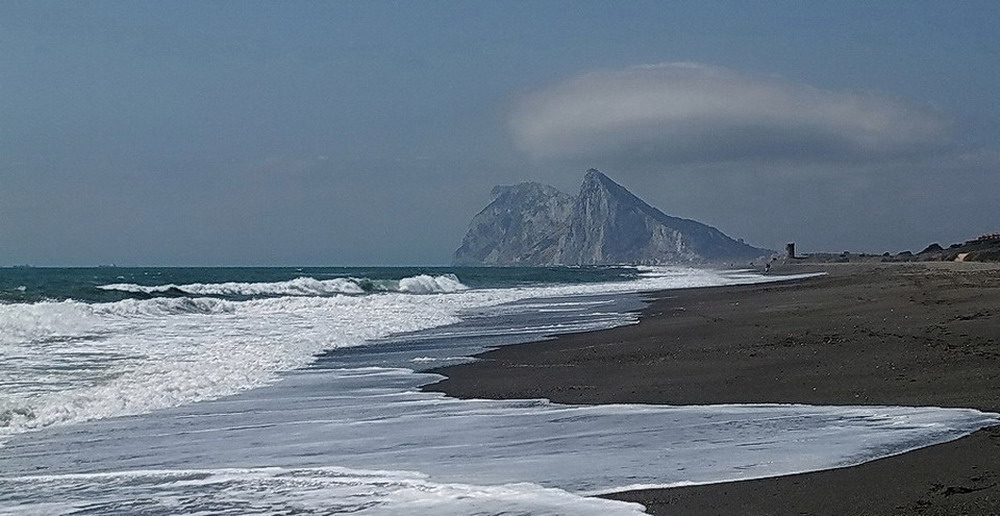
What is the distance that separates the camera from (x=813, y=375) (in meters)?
10.2

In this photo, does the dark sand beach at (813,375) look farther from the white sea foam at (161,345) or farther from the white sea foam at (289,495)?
the white sea foam at (161,345)

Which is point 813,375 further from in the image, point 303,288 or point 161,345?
point 303,288

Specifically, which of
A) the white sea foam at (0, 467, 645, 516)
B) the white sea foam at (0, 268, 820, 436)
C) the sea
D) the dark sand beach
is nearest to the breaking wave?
the white sea foam at (0, 268, 820, 436)

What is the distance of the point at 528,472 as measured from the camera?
20.7 ft

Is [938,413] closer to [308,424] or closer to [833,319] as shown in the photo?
[308,424]

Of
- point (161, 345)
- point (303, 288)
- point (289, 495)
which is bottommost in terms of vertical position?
point (289, 495)

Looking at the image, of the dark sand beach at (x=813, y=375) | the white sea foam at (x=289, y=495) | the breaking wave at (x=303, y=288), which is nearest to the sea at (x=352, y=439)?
the white sea foam at (x=289, y=495)

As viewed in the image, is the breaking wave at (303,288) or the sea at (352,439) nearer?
the sea at (352,439)

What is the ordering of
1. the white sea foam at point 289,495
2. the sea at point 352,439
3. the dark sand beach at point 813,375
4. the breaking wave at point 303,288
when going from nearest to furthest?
the dark sand beach at point 813,375 → the white sea foam at point 289,495 → the sea at point 352,439 → the breaking wave at point 303,288

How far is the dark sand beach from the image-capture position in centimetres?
528

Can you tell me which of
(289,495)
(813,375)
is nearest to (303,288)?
(813,375)

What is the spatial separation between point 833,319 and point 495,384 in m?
8.10

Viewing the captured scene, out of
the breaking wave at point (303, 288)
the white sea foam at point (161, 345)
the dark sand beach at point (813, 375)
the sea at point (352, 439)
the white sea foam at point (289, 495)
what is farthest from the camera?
the breaking wave at point (303, 288)

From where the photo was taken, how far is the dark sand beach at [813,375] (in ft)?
17.3
